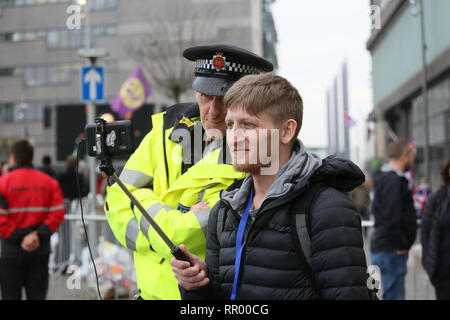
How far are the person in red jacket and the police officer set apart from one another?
4.05 metres

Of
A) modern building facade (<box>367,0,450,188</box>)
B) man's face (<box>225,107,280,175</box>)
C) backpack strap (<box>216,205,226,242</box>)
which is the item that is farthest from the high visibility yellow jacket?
modern building facade (<box>367,0,450,188</box>)

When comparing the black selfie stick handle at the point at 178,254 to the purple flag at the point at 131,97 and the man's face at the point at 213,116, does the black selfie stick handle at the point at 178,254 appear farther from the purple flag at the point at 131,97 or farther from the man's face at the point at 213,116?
the purple flag at the point at 131,97

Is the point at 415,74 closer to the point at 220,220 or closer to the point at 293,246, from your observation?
the point at 220,220

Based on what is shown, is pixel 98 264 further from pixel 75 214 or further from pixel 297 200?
pixel 297 200

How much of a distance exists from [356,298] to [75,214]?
334 inches

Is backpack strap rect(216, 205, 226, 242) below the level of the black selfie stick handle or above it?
above

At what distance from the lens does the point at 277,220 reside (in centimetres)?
202

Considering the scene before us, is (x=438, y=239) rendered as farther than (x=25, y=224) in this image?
No

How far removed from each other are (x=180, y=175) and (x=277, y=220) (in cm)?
77

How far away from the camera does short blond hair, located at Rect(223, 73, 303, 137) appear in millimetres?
2068

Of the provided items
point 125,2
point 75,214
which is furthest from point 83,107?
point 125,2

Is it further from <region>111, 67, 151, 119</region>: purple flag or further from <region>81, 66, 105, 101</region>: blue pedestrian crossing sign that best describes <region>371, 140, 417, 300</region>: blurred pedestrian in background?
<region>111, 67, 151, 119</region>: purple flag

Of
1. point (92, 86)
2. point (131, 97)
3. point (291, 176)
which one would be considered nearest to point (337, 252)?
point (291, 176)
